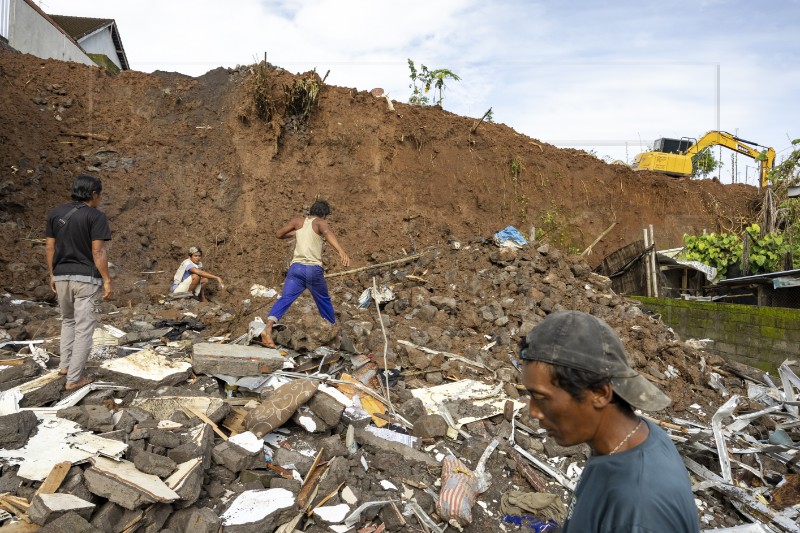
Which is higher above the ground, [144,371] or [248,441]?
[144,371]

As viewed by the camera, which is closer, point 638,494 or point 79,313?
point 638,494

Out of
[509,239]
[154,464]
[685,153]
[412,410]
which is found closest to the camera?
[154,464]

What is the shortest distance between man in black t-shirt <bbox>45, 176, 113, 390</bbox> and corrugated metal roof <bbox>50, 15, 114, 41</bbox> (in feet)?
76.2

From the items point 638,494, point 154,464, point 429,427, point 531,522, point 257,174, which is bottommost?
point 531,522

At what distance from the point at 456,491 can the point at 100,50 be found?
28459mm

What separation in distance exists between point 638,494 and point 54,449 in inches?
147

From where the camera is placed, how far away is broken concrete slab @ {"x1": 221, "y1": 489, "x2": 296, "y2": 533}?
10.4 feet

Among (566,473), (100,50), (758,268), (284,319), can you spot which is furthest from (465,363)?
(100,50)

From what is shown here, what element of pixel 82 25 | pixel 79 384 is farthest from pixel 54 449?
pixel 82 25

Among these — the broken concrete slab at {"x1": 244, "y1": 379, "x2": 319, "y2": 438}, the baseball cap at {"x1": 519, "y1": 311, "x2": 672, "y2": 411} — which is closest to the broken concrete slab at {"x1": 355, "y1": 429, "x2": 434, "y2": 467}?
the broken concrete slab at {"x1": 244, "y1": 379, "x2": 319, "y2": 438}

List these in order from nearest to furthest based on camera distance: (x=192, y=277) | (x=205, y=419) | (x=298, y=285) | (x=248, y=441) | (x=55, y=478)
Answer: (x=55, y=478) < (x=248, y=441) < (x=205, y=419) < (x=298, y=285) < (x=192, y=277)

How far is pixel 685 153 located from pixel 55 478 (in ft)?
63.1

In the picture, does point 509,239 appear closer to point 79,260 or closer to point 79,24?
point 79,260

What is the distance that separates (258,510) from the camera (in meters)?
3.29
